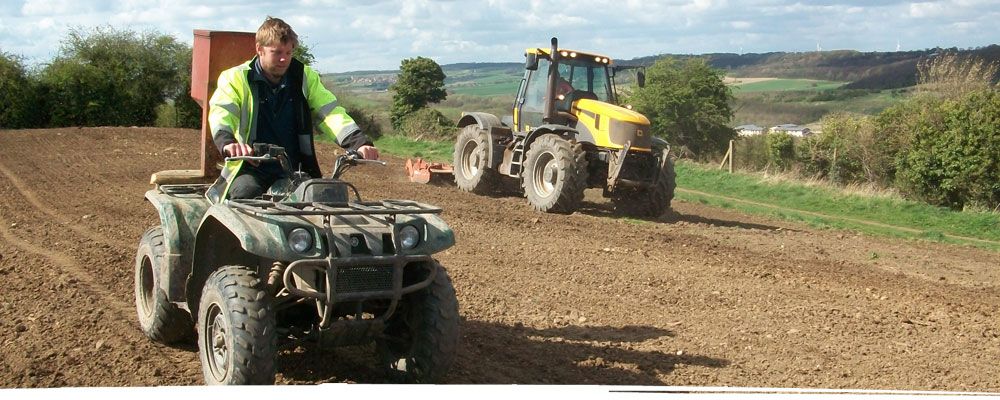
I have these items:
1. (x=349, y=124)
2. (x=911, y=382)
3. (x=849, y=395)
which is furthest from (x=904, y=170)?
(x=849, y=395)

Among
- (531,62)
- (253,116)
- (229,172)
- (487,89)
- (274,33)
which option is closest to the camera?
(274,33)

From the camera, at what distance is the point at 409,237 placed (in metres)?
4.83

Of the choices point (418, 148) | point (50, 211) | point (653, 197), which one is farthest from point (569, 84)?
point (418, 148)

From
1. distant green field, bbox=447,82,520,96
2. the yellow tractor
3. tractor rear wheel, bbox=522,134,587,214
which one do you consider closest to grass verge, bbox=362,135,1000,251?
the yellow tractor

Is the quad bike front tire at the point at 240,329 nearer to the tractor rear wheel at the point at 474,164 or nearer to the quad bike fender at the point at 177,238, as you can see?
the quad bike fender at the point at 177,238

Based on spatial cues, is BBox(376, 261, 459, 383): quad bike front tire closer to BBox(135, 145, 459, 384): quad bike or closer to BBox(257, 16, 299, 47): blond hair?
BBox(135, 145, 459, 384): quad bike

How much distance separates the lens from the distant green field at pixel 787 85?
9769cm

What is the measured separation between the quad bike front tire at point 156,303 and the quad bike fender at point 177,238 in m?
0.07

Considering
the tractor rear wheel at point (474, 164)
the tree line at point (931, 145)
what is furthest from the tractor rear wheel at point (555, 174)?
the tree line at point (931, 145)

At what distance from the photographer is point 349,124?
556 cm

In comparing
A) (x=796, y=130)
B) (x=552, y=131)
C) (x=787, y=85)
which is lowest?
(x=796, y=130)

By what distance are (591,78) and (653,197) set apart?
2065 mm

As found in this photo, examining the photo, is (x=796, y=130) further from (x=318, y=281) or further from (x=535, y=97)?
(x=318, y=281)

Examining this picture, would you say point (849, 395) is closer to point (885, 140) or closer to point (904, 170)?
point (904, 170)
